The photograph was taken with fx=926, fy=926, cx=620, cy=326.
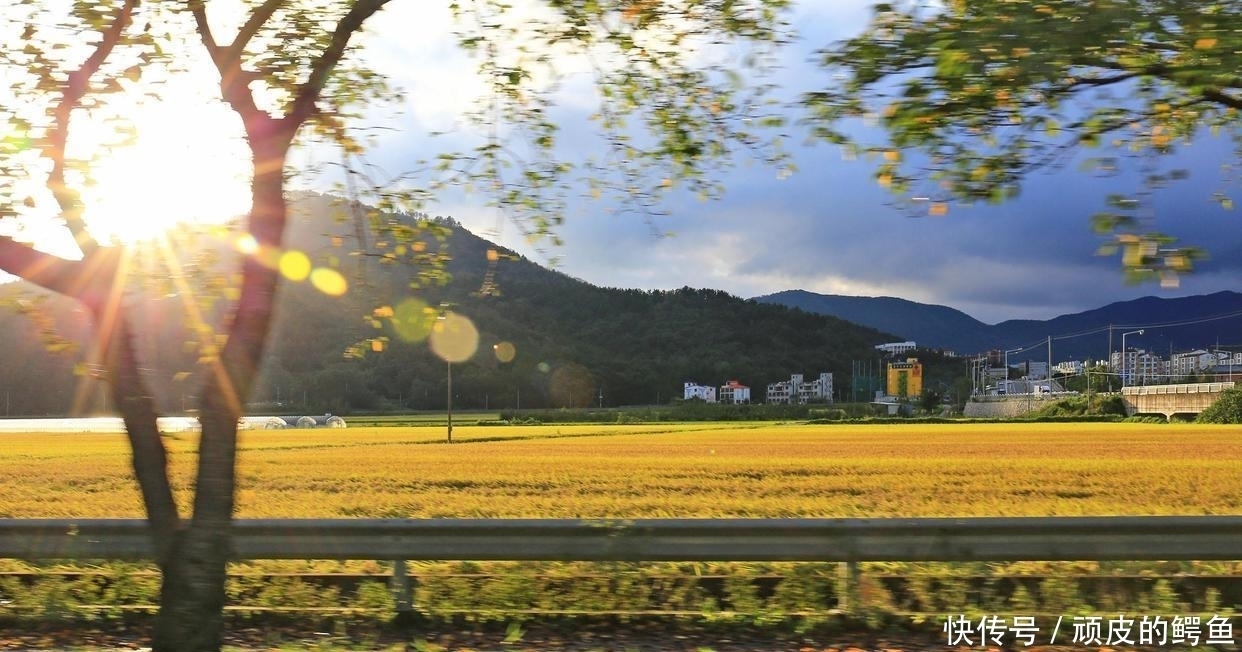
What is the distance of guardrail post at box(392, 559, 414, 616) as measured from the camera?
259 inches

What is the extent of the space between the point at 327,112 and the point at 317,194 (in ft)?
1.72

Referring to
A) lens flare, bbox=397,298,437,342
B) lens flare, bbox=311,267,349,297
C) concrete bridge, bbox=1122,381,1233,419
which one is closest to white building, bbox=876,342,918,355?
concrete bridge, bbox=1122,381,1233,419

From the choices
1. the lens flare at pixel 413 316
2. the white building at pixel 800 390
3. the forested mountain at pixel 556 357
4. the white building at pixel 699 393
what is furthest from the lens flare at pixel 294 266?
the white building at pixel 800 390

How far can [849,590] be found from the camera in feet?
21.0

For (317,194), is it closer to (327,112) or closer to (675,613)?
(327,112)

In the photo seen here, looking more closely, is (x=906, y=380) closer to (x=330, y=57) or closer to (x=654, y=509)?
(x=654, y=509)

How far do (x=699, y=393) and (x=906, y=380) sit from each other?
33.0 meters

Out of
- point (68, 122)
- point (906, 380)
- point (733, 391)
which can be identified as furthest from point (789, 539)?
point (906, 380)

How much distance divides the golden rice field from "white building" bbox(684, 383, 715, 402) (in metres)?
69.4

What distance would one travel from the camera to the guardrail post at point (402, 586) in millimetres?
6574

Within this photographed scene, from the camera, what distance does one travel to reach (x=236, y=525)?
676cm

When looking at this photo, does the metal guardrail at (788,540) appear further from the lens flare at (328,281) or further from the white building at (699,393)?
the white building at (699,393)

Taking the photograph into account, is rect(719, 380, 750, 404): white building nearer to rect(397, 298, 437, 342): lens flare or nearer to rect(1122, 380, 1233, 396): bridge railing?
rect(1122, 380, 1233, 396): bridge railing

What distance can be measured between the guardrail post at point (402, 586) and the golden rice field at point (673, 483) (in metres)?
6.32
